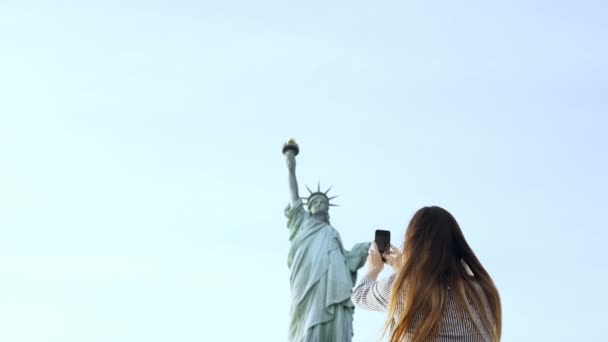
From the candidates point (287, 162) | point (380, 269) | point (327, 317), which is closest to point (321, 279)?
point (327, 317)

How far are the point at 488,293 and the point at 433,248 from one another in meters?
0.24

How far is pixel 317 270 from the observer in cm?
1485

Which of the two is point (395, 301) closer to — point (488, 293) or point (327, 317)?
point (488, 293)

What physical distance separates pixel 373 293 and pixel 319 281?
10782 millimetres

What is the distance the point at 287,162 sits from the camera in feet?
52.1

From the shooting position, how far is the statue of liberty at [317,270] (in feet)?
47.5

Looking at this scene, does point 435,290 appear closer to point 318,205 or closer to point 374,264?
point 374,264

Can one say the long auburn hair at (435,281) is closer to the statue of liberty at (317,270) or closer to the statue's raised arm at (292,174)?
the statue of liberty at (317,270)

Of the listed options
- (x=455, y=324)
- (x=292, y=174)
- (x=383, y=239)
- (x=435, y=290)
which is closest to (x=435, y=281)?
(x=435, y=290)

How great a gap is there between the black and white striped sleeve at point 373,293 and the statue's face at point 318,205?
11.4 m

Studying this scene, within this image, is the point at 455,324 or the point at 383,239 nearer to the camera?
the point at 455,324

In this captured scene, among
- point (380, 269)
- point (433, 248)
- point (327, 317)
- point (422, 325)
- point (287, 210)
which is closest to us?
point (422, 325)

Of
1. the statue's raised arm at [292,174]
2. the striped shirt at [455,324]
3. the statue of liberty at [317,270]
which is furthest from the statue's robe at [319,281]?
the striped shirt at [455,324]

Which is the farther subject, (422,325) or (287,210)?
(287,210)
